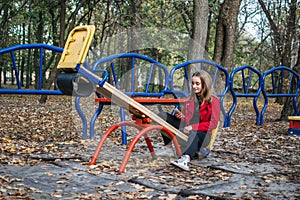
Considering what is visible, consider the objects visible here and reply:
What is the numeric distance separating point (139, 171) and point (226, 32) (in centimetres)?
860

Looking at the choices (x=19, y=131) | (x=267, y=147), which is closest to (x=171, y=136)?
(x=267, y=147)

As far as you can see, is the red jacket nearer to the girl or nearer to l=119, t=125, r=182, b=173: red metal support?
the girl

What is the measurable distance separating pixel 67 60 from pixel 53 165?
1.05 metres

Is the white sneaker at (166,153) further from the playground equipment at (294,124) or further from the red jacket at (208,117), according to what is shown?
the playground equipment at (294,124)

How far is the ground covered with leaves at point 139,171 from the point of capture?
3459 millimetres

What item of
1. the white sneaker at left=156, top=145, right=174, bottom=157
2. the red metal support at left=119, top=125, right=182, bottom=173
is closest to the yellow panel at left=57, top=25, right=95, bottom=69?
the red metal support at left=119, top=125, right=182, bottom=173

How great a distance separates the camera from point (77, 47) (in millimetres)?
4129

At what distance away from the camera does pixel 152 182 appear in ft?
12.5

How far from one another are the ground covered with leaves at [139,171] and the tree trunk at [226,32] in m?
5.46

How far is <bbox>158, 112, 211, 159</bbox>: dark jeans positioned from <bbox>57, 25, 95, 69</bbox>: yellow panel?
123cm

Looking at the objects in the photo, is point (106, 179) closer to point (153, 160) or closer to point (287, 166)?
point (153, 160)

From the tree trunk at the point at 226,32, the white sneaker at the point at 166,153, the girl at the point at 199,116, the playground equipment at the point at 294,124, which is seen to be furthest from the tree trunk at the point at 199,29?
the girl at the point at 199,116

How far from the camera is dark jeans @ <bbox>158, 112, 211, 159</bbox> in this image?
4668mm

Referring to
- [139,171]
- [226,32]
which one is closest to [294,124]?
[139,171]
